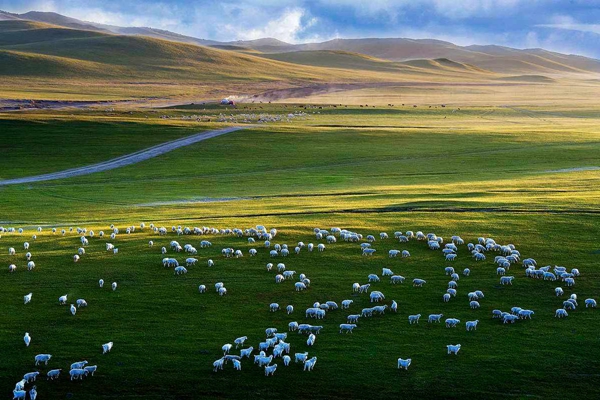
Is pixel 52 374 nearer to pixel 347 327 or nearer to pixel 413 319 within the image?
pixel 347 327

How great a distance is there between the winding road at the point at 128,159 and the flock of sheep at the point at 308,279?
38.8 metres

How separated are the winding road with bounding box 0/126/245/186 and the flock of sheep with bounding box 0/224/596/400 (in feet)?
127

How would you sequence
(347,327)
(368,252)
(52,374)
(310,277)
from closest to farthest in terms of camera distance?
(52,374)
(347,327)
(310,277)
(368,252)

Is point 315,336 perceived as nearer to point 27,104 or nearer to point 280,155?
point 280,155

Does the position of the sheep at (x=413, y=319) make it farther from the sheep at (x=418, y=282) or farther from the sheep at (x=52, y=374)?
the sheep at (x=52, y=374)

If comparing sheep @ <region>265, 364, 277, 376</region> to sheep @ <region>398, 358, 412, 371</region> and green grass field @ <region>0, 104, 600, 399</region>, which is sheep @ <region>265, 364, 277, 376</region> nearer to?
green grass field @ <region>0, 104, 600, 399</region>

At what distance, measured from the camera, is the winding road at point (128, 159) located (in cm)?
8712

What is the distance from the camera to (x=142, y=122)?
122000 mm

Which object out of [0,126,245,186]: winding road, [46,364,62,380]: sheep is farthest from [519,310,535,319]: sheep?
[0,126,245,186]: winding road

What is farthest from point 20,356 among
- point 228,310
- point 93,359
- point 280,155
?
point 280,155

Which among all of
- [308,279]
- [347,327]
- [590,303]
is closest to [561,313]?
[590,303]

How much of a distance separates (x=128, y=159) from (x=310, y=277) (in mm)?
67634

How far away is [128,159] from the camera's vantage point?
99562 mm

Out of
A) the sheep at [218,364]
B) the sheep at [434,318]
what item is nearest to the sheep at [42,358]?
the sheep at [218,364]
